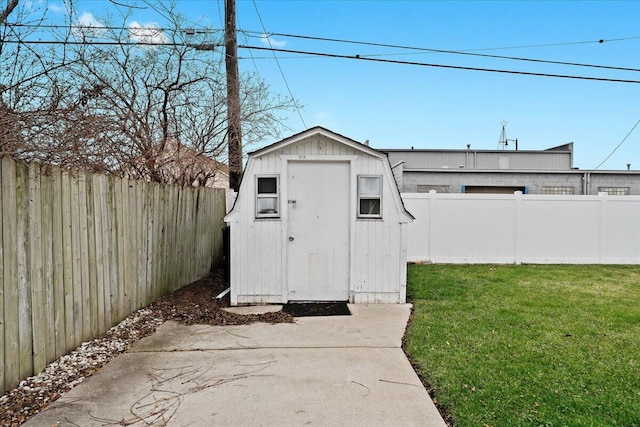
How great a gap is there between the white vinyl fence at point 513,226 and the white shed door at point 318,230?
4.33 meters

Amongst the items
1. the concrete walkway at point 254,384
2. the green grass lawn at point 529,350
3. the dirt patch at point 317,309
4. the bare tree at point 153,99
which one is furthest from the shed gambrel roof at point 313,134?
the concrete walkway at point 254,384

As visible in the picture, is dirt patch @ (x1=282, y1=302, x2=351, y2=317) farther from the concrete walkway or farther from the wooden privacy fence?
the wooden privacy fence

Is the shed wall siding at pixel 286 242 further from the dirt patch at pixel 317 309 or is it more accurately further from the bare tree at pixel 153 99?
the bare tree at pixel 153 99

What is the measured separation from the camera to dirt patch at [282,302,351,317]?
5.64m

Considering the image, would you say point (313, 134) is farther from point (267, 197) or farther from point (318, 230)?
point (318, 230)

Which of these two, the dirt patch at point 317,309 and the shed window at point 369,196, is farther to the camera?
the shed window at point 369,196

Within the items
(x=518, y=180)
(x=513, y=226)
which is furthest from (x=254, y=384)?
(x=518, y=180)

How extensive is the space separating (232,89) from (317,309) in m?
5.29

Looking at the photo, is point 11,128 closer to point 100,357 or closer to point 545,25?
point 100,357

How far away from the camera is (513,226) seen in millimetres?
10180

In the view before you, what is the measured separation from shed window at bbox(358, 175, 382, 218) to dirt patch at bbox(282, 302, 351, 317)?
1.45 meters

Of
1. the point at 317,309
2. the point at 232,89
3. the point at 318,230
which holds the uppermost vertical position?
the point at 232,89

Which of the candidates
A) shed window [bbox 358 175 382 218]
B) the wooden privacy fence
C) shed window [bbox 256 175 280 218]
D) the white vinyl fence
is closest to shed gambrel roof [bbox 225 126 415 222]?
shed window [bbox 358 175 382 218]

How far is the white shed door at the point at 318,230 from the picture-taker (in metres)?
6.19
